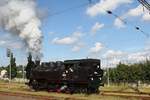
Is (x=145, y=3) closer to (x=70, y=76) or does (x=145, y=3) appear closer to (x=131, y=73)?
(x=70, y=76)

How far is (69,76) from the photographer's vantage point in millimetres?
34344

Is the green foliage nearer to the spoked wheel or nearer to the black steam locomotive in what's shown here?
the spoked wheel

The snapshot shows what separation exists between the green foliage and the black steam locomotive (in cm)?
4429

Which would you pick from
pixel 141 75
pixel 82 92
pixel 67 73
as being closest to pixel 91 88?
pixel 82 92

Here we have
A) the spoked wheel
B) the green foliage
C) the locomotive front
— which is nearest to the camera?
the locomotive front

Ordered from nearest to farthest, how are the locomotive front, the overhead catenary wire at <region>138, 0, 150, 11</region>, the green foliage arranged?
the overhead catenary wire at <region>138, 0, 150, 11</region>
the locomotive front
the green foliage

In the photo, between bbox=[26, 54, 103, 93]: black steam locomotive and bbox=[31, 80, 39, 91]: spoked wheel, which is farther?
bbox=[31, 80, 39, 91]: spoked wheel

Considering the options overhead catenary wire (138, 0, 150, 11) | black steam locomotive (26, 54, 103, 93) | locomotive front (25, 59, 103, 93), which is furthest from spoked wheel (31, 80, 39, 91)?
overhead catenary wire (138, 0, 150, 11)

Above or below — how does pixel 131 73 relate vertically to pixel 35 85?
above

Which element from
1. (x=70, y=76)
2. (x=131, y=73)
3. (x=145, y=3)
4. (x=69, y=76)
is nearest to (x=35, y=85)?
(x=69, y=76)

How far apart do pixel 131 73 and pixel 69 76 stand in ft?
172

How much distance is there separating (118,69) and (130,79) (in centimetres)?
555

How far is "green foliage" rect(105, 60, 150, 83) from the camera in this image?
264 ft

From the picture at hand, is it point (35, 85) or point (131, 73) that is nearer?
point (35, 85)
